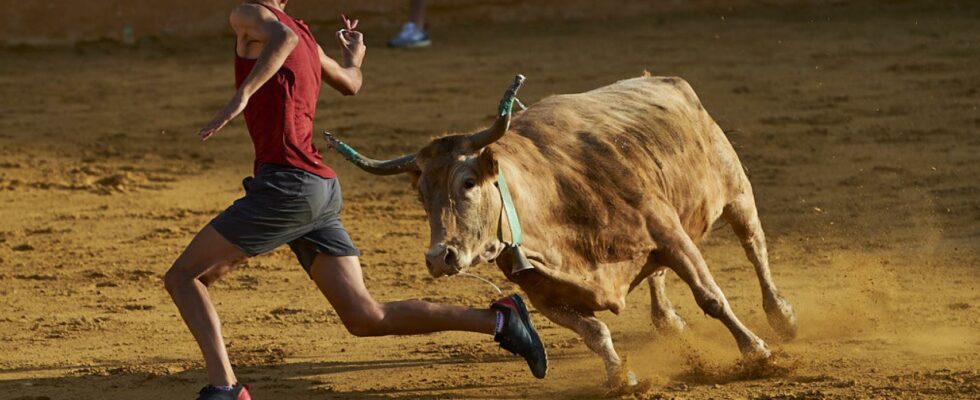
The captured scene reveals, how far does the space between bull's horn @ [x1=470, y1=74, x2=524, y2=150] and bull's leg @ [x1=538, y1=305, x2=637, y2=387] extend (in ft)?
3.11

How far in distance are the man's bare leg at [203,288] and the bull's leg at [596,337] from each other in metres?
1.45

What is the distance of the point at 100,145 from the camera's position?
13.1m

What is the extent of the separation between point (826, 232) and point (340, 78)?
466 cm

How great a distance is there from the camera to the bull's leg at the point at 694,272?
6.69 m

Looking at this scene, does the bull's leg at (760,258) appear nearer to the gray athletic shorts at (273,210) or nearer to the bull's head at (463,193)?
the bull's head at (463,193)

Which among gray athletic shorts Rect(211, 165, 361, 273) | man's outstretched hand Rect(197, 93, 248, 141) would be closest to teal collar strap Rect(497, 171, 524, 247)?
gray athletic shorts Rect(211, 165, 361, 273)

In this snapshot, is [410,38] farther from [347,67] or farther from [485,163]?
[485,163]

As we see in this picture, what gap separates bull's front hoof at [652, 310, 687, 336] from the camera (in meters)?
7.68

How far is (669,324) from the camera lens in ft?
25.3

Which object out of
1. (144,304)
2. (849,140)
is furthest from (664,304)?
(849,140)

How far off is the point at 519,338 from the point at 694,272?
101 centimetres

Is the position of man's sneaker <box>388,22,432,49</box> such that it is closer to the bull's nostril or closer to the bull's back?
the bull's back

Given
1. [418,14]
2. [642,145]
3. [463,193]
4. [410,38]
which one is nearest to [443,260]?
[463,193]

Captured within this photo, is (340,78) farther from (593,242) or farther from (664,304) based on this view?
(664,304)
